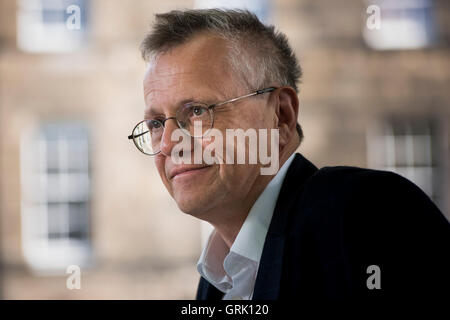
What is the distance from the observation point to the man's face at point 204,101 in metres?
Answer: 1.12

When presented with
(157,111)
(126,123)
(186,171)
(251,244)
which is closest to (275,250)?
(251,244)

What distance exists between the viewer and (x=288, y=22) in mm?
7102

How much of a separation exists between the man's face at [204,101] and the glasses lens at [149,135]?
0.08 feet

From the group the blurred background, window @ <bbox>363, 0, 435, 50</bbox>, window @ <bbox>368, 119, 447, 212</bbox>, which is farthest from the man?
window @ <bbox>363, 0, 435, 50</bbox>

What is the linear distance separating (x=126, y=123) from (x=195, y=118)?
19.9 feet

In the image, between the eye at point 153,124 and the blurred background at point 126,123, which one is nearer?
the eye at point 153,124

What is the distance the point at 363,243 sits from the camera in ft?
3.12

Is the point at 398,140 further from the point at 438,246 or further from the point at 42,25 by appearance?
the point at 438,246

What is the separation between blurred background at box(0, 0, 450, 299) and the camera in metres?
6.98

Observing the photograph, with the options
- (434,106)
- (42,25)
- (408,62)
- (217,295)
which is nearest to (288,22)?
(408,62)

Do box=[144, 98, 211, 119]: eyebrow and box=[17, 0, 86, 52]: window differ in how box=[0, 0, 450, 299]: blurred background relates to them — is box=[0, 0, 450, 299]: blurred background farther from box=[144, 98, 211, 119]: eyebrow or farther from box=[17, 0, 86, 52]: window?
box=[144, 98, 211, 119]: eyebrow

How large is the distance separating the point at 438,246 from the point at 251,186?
39 centimetres

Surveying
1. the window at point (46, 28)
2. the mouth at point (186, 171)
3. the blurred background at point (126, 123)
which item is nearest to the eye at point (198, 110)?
the mouth at point (186, 171)

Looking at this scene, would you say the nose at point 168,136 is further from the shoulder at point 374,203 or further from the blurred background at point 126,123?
the blurred background at point 126,123
